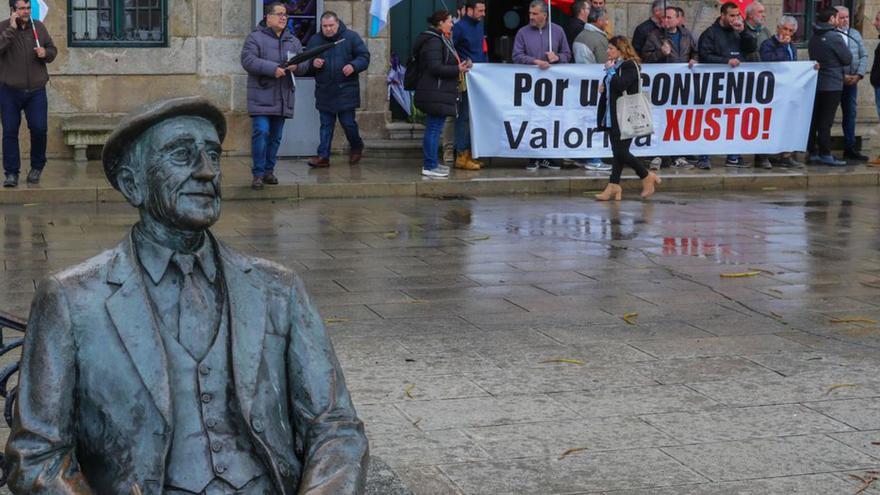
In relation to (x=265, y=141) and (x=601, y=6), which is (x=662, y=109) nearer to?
(x=601, y=6)

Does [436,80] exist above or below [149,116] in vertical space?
below

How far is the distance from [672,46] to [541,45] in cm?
162

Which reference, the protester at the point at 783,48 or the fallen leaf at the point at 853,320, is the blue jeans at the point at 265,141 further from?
the fallen leaf at the point at 853,320

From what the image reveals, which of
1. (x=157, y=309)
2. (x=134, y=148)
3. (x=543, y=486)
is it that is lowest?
(x=543, y=486)

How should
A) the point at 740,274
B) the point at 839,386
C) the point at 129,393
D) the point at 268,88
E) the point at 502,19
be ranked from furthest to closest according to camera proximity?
the point at 502,19 → the point at 268,88 → the point at 740,274 → the point at 839,386 → the point at 129,393

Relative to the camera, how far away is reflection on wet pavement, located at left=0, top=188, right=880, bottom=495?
6.30 meters

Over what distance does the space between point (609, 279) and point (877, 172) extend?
8243mm

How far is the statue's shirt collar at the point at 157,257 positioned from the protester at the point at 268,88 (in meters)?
12.1

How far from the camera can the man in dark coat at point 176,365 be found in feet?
10.7

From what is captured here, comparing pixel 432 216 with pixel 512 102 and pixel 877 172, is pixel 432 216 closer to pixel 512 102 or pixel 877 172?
pixel 512 102

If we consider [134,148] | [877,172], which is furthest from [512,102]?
[134,148]

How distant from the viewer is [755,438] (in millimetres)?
6594

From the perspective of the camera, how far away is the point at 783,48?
18578mm

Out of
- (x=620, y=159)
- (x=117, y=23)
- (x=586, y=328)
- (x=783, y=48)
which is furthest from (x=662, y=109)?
A: (x=586, y=328)
